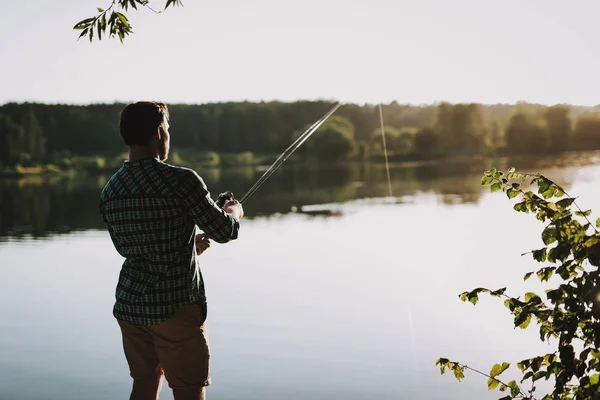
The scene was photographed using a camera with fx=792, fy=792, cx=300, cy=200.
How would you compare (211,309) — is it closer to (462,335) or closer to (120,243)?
(462,335)

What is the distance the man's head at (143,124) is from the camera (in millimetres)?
2709

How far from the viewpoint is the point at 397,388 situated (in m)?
5.96

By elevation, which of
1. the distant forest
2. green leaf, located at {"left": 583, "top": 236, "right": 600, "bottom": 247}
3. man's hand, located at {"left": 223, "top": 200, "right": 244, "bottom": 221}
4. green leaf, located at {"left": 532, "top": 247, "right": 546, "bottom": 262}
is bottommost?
green leaf, located at {"left": 532, "top": 247, "right": 546, "bottom": 262}

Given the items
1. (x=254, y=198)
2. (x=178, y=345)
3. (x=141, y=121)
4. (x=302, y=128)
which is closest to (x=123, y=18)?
(x=141, y=121)

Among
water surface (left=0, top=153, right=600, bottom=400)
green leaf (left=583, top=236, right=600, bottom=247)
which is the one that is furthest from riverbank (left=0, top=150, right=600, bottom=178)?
green leaf (left=583, top=236, right=600, bottom=247)

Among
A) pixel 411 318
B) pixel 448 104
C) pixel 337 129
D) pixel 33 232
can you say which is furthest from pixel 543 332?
pixel 448 104

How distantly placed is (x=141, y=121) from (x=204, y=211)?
380 millimetres

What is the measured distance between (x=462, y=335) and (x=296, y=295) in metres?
2.56

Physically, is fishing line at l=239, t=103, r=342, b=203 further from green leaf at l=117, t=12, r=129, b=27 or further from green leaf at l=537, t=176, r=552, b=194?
green leaf at l=537, t=176, r=552, b=194

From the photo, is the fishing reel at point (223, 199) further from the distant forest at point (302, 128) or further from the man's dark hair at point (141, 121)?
the distant forest at point (302, 128)

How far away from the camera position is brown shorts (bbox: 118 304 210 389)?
2762mm

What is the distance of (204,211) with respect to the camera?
106 inches

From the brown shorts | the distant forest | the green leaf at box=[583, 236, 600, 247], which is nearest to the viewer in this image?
the green leaf at box=[583, 236, 600, 247]

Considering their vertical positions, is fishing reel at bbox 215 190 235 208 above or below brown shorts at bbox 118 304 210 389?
above
